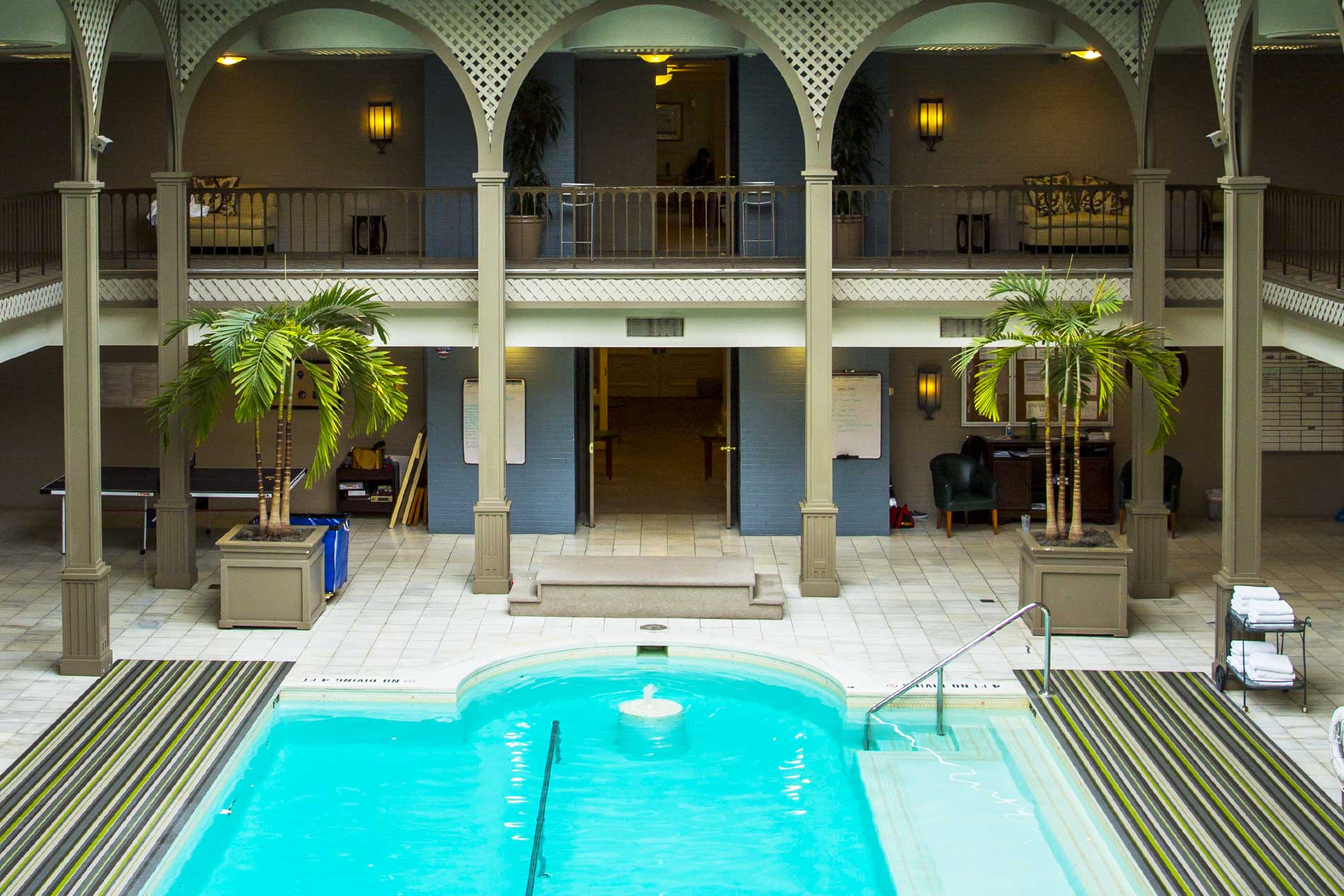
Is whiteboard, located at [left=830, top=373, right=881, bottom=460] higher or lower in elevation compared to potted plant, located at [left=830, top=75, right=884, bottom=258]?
lower

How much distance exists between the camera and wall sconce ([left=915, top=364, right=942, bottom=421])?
17703mm

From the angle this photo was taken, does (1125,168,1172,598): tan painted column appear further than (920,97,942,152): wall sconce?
No

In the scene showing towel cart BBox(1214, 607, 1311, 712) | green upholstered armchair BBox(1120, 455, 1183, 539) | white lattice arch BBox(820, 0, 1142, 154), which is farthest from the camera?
green upholstered armchair BBox(1120, 455, 1183, 539)

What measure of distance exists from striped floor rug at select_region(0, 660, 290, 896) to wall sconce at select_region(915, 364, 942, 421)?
8408 millimetres

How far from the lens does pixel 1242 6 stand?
11.1 meters

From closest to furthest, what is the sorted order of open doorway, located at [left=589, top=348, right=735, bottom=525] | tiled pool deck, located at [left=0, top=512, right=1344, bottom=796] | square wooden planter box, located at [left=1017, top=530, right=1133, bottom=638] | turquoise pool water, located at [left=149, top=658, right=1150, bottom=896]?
turquoise pool water, located at [left=149, top=658, right=1150, bottom=896]
tiled pool deck, located at [left=0, top=512, right=1344, bottom=796]
square wooden planter box, located at [left=1017, top=530, right=1133, bottom=638]
open doorway, located at [left=589, top=348, right=735, bottom=525]

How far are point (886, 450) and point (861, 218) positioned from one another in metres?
2.81

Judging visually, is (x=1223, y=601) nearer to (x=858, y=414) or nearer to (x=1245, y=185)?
(x=1245, y=185)

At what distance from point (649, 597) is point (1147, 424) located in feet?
15.7

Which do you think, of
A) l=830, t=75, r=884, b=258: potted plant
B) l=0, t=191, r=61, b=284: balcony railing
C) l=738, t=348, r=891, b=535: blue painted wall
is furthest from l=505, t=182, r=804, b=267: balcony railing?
l=0, t=191, r=61, b=284: balcony railing

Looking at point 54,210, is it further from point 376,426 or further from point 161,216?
point 376,426

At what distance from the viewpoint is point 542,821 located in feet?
28.8

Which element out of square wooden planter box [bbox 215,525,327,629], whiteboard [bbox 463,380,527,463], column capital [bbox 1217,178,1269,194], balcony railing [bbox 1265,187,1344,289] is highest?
balcony railing [bbox 1265,187,1344,289]

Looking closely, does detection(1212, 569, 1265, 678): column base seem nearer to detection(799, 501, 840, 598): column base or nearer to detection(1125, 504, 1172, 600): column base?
detection(1125, 504, 1172, 600): column base
